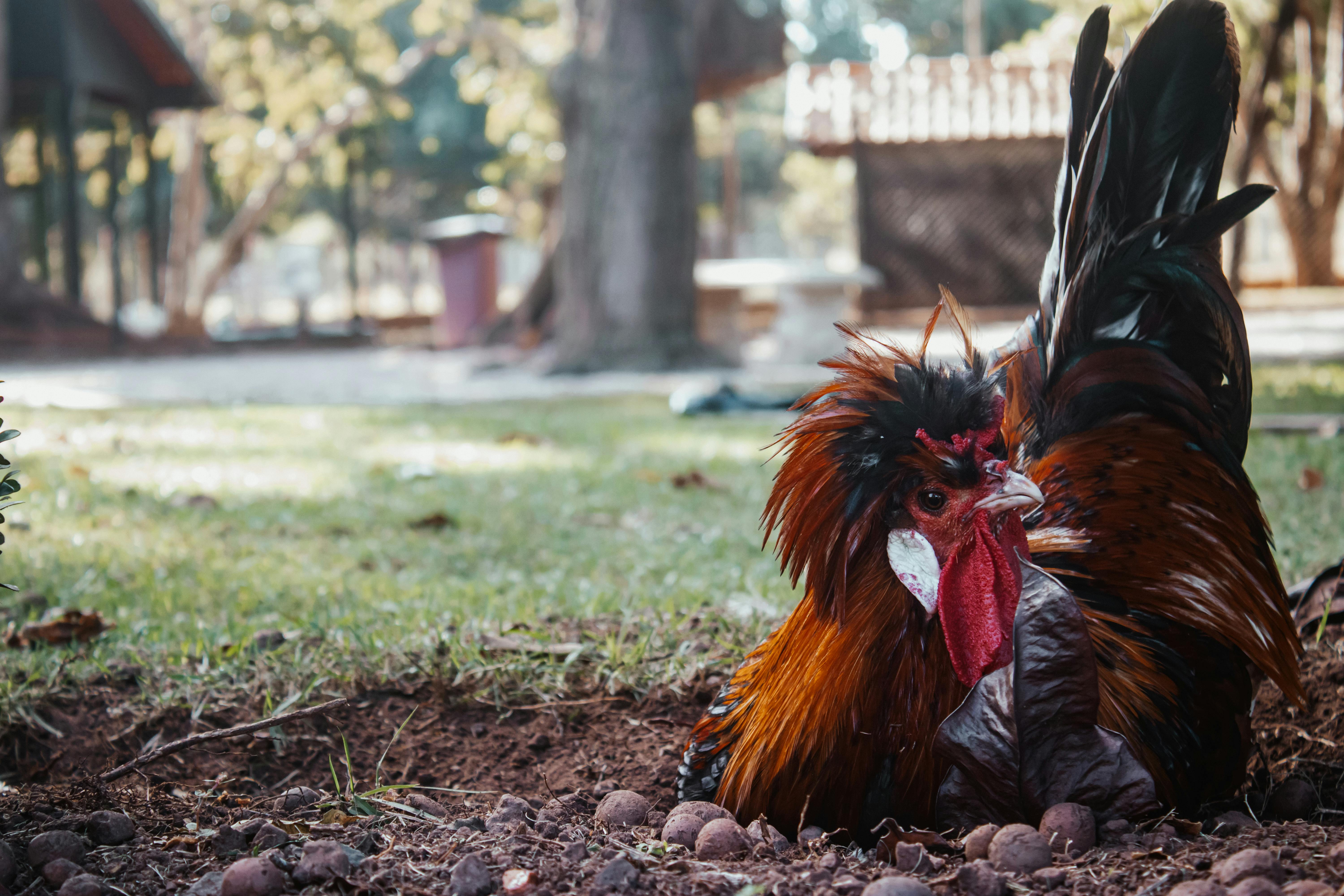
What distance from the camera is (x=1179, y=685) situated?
81.0 inches

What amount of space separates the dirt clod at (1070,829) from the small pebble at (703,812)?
52 cm

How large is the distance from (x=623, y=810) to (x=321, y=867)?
24.1 inches

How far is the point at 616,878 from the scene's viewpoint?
5.17 ft

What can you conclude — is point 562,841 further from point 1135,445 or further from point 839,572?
point 1135,445

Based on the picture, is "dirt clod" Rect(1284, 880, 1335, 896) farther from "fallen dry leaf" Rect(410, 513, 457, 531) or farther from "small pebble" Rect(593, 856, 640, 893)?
"fallen dry leaf" Rect(410, 513, 457, 531)

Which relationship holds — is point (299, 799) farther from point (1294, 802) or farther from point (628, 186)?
point (628, 186)

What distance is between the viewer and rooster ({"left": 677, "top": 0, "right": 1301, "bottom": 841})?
1.77 metres

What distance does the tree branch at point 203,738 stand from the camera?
1.90 meters

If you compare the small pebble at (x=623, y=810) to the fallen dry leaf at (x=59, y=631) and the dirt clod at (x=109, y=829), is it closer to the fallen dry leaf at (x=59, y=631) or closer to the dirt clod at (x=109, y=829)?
the dirt clod at (x=109, y=829)

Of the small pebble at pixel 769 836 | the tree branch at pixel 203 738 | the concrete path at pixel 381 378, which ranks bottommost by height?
the small pebble at pixel 769 836

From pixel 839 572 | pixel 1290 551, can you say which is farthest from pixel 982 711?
pixel 1290 551

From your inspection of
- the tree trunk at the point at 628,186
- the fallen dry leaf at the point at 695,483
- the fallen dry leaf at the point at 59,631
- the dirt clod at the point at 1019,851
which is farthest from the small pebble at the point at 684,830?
the tree trunk at the point at 628,186

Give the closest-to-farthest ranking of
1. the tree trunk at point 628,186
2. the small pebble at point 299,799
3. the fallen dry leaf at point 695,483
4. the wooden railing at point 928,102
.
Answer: the small pebble at point 299,799, the fallen dry leaf at point 695,483, the tree trunk at point 628,186, the wooden railing at point 928,102

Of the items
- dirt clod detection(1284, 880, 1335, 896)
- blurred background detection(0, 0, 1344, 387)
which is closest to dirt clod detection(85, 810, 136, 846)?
dirt clod detection(1284, 880, 1335, 896)
